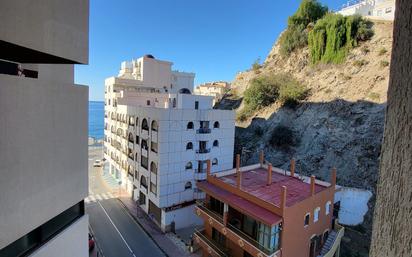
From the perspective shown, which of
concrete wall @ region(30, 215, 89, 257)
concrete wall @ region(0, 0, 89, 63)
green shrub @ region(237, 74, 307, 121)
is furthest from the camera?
green shrub @ region(237, 74, 307, 121)

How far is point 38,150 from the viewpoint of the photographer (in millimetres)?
5344

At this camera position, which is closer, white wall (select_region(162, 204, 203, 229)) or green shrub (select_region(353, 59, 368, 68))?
white wall (select_region(162, 204, 203, 229))

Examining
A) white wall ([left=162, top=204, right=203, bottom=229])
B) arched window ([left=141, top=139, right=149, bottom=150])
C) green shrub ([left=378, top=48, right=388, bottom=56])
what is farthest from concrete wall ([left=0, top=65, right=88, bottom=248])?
green shrub ([left=378, top=48, right=388, bottom=56])

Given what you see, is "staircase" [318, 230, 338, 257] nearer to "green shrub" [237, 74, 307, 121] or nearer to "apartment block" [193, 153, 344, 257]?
"apartment block" [193, 153, 344, 257]

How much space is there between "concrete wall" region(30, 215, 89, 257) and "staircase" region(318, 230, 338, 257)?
1419 cm

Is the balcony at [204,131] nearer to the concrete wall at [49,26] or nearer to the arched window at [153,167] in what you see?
the arched window at [153,167]

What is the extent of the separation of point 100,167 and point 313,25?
41.4 meters

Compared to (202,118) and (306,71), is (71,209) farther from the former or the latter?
(306,71)

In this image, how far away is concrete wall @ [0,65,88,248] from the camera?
469 cm

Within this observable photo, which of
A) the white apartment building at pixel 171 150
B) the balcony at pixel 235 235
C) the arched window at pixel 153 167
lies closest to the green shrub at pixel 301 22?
the white apartment building at pixel 171 150

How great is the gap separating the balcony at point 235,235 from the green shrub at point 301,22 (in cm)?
3335

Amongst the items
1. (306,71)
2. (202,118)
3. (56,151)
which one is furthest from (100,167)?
(56,151)

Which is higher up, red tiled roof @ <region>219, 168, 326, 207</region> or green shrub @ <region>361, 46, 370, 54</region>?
green shrub @ <region>361, 46, 370, 54</region>

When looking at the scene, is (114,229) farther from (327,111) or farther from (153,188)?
(327,111)
